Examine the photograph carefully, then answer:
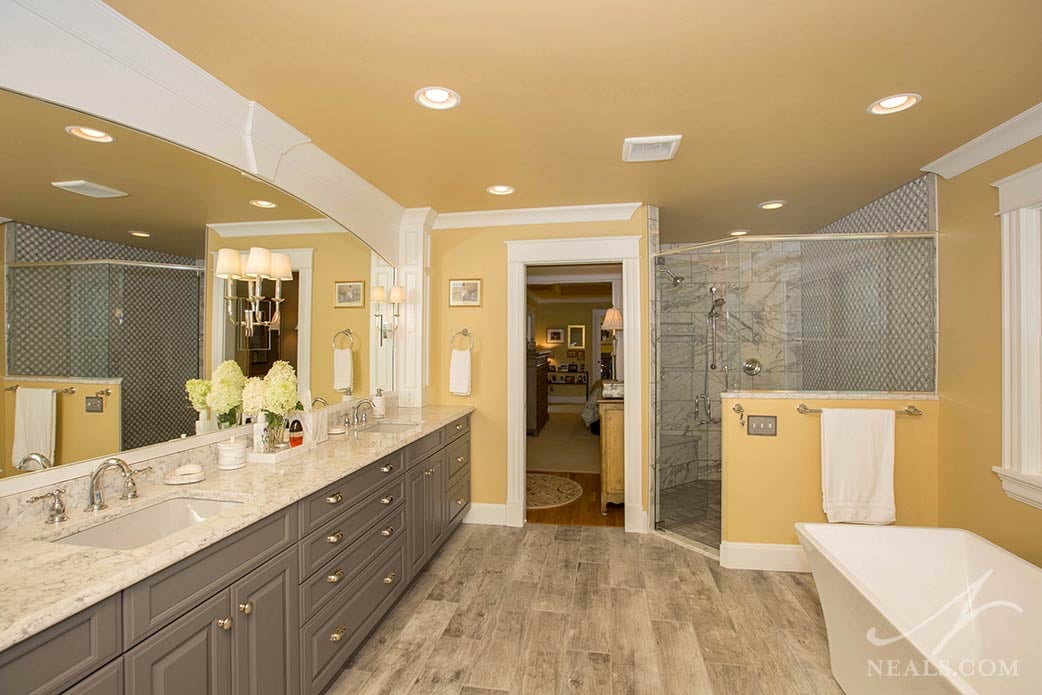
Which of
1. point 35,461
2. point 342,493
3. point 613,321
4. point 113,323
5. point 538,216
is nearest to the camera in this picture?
point 35,461

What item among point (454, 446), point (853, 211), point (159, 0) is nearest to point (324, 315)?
point (454, 446)

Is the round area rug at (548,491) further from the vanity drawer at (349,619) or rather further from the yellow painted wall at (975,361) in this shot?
the yellow painted wall at (975,361)

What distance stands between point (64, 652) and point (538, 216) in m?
3.36

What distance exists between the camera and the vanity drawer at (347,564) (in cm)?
176

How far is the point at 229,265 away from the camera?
2.11m

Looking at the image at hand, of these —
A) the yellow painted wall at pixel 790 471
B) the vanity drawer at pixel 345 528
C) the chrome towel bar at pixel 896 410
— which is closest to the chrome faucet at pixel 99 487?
the vanity drawer at pixel 345 528

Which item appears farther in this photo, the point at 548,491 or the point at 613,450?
the point at 548,491

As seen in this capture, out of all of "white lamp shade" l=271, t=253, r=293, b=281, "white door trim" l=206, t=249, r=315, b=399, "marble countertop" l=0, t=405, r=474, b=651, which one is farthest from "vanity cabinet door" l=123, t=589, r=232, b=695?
"white lamp shade" l=271, t=253, r=293, b=281

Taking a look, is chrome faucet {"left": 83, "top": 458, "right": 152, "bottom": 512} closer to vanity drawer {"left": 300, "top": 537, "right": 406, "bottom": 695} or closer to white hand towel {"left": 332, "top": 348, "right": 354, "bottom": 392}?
vanity drawer {"left": 300, "top": 537, "right": 406, "bottom": 695}

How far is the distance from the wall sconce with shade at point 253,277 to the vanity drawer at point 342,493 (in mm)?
865

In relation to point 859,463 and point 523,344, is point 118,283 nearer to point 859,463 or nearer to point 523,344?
point 523,344

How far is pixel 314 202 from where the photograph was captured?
103 inches

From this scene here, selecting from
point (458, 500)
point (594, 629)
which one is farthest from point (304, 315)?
point (594, 629)

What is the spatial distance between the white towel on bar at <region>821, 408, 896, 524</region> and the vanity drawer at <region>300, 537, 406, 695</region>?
255cm
